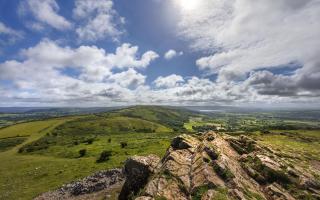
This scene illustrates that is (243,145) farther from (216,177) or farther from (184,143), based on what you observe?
(216,177)

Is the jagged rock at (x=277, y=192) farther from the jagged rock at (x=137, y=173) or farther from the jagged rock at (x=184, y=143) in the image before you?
the jagged rock at (x=137, y=173)

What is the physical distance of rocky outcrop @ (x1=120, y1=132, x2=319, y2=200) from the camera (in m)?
26.7

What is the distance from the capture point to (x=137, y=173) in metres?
37.0

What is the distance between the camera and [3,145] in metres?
149

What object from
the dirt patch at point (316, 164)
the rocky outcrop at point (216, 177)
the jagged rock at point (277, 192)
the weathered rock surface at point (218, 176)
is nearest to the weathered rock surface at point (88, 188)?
the rocky outcrop at point (216, 177)

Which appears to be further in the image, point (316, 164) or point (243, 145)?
point (316, 164)

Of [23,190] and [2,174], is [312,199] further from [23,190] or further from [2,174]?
[2,174]

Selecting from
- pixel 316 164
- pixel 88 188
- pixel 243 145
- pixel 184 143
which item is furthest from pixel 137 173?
pixel 316 164

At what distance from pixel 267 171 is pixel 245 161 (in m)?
3.88

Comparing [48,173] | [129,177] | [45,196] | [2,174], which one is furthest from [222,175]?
[2,174]

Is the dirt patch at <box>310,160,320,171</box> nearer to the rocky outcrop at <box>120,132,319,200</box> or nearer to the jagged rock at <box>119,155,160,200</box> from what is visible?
the rocky outcrop at <box>120,132,319,200</box>

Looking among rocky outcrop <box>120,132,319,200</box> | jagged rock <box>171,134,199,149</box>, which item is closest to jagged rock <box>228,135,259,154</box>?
rocky outcrop <box>120,132,319,200</box>

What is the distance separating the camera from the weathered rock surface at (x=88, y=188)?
48.7 meters

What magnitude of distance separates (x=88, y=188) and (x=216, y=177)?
1289 inches
